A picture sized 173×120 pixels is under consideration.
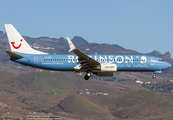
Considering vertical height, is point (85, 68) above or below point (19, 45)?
below

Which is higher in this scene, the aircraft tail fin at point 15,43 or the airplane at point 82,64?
the aircraft tail fin at point 15,43

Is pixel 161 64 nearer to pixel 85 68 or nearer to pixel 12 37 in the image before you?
pixel 85 68

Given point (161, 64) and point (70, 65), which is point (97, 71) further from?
point (161, 64)

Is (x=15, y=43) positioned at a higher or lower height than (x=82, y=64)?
higher

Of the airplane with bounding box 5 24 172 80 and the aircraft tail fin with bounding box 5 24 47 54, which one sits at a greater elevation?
the aircraft tail fin with bounding box 5 24 47 54

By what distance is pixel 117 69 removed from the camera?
64.8m

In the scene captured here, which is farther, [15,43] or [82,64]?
[15,43]

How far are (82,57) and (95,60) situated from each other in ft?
9.69

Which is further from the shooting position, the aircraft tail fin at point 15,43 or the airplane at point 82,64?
the aircraft tail fin at point 15,43

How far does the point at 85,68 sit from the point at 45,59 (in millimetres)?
9418

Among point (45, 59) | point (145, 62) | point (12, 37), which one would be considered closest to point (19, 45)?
point (12, 37)

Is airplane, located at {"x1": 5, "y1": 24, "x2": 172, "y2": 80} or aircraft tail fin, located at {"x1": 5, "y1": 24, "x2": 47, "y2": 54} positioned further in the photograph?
aircraft tail fin, located at {"x1": 5, "y1": 24, "x2": 47, "y2": 54}

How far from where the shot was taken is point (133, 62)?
65.2 meters

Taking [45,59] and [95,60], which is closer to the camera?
[95,60]
